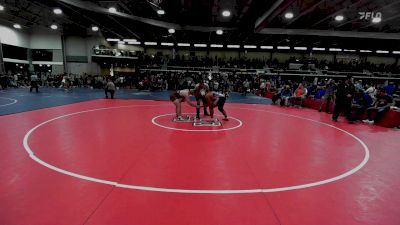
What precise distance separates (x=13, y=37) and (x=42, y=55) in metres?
3.97

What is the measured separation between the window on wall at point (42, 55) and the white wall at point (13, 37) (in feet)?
3.62

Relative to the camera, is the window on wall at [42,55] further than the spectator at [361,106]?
Yes

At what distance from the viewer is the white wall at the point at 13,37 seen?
2570 cm

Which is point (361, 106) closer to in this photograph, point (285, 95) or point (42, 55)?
point (285, 95)

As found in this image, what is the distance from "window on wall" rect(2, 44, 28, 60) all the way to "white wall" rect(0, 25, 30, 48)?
43 centimetres

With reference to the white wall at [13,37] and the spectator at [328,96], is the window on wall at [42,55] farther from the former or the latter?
the spectator at [328,96]

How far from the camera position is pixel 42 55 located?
31.3 m

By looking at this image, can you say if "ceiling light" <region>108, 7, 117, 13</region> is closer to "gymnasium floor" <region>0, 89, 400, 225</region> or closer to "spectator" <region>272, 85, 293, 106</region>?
"gymnasium floor" <region>0, 89, 400, 225</region>

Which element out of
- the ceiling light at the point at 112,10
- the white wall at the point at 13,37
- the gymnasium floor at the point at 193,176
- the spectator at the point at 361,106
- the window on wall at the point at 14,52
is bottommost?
the gymnasium floor at the point at 193,176

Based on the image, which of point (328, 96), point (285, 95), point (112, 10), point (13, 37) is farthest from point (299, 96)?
point (13, 37)

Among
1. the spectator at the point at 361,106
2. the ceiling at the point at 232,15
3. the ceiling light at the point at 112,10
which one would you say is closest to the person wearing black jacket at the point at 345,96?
the spectator at the point at 361,106

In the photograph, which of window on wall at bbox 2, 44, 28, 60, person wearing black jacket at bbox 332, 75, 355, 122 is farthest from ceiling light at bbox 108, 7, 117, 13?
window on wall at bbox 2, 44, 28, 60

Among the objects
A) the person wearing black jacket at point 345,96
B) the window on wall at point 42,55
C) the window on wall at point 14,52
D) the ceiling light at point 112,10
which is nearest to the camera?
the person wearing black jacket at point 345,96

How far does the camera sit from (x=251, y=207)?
3.08 meters
